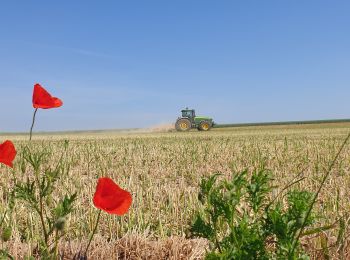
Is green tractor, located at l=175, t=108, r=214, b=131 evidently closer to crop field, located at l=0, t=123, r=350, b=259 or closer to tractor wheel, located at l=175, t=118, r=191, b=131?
tractor wheel, located at l=175, t=118, r=191, b=131

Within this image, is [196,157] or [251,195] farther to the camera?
[196,157]

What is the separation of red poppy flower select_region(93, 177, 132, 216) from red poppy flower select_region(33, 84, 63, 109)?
1.65 ft

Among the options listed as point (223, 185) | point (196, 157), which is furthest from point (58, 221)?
point (196, 157)

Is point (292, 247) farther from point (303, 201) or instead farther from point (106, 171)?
point (106, 171)

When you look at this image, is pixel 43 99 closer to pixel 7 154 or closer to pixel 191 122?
pixel 7 154

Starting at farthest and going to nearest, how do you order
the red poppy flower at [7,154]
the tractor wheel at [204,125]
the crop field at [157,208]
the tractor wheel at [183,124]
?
the tractor wheel at [204,125] → the tractor wheel at [183,124] → the crop field at [157,208] → the red poppy flower at [7,154]

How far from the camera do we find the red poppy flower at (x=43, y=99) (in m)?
1.84

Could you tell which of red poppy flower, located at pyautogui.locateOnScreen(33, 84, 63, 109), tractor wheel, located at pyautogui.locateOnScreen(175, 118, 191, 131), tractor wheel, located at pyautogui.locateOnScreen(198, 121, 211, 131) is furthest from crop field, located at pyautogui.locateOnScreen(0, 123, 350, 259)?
tractor wheel, located at pyautogui.locateOnScreen(198, 121, 211, 131)

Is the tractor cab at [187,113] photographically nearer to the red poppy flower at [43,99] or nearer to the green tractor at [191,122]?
the green tractor at [191,122]

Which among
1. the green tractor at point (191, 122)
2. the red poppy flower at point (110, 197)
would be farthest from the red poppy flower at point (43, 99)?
the green tractor at point (191, 122)

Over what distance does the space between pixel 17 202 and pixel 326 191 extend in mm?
3322

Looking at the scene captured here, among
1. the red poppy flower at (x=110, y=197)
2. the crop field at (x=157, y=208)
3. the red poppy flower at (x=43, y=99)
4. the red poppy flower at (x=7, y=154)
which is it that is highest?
the red poppy flower at (x=43, y=99)

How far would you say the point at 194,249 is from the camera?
8.00 feet

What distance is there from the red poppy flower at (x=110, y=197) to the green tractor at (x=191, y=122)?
32.5 meters
